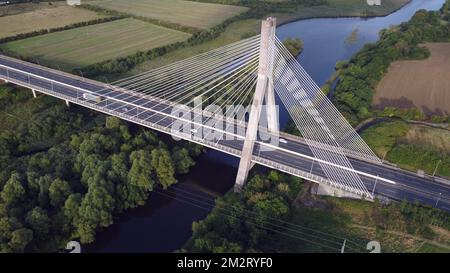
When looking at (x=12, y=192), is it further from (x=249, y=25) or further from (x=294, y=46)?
(x=249, y=25)

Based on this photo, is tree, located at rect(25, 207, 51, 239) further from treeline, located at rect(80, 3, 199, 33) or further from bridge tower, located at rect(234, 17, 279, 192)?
treeline, located at rect(80, 3, 199, 33)

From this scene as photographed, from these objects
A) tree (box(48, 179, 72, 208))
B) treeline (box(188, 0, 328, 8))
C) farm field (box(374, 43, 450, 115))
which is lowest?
tree (box(48, 179, 72, 208))

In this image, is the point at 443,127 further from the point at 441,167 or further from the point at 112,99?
the point at 112,99

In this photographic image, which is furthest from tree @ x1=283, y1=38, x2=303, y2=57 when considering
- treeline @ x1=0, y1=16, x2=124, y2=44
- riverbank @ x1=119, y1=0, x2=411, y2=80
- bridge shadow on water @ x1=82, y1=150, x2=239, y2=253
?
treeline @ x1=0, y1=16, x2=124, y2=44

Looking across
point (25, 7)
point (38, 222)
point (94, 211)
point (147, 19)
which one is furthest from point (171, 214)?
point (25, 7)

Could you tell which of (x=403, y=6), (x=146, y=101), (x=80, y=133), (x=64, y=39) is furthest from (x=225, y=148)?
(x=403, y=6)
